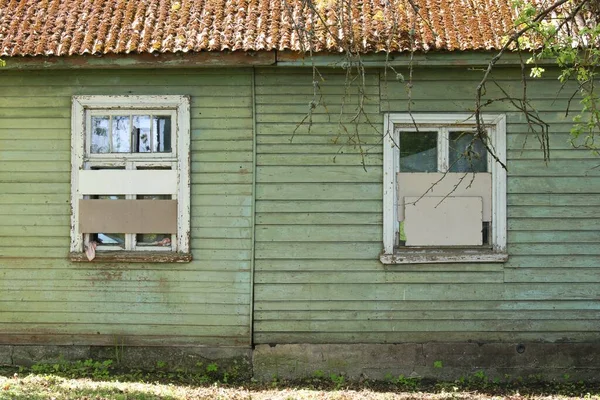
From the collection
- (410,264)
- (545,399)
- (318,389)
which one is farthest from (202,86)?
(545,399)

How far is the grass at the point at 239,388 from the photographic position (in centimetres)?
677

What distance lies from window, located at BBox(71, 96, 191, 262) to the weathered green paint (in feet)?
0.41

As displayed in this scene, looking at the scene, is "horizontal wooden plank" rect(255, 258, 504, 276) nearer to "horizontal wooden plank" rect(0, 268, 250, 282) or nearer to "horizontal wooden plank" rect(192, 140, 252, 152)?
"horizontal wooden plank" rect(0, 268, 250, 282)

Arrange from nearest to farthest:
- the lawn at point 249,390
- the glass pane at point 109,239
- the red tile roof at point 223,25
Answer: the lawn at point 249,390, the red tile roof at point 223,25, the glass pane at point 109,239

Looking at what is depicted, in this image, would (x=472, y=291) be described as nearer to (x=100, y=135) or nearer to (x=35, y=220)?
(x=100, y=135)

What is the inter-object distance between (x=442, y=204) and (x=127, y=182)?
3.30 meters

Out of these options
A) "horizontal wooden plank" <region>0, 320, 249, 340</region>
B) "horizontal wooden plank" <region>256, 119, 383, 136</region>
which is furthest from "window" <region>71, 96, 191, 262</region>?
"horizontal wooden plank" <region>256, 119, 383, 136</region>

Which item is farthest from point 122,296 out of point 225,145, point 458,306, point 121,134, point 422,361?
point 458,306

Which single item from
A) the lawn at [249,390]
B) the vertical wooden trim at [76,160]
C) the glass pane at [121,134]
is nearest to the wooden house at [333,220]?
the vertical wooden trim at [76,160]

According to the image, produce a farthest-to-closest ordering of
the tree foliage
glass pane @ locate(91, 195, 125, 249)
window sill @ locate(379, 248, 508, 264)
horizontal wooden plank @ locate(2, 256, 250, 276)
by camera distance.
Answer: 1. glass pane @ locate(91, 195, 125, 249)
2. horizontal wooden plank @ locate(2, 256, 250, 276)
3. window sill @ locate(379, 248, 508, 264)
4. the tree foliage

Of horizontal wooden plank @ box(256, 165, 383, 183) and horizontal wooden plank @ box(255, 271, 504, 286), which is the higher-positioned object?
horizontal wooden plank @ box(256, 165, 383, 183)

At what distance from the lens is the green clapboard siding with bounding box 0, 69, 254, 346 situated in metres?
7.54

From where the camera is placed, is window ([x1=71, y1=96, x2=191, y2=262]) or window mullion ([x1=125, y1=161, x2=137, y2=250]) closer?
window ([x1=71, y1=96, x2=191, y2=262])

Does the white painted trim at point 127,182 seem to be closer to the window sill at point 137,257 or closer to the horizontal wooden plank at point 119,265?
→ the window sill at point 137,257
